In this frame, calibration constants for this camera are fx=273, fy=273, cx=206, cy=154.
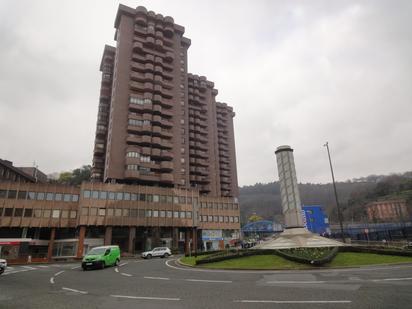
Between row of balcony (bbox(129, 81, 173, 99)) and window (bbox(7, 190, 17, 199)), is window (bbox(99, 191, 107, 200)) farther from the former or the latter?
row of balcony (bbox(129, 81, 173, 99))

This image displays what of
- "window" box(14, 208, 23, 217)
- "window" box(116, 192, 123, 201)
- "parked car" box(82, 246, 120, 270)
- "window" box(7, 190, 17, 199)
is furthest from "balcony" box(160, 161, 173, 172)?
"parked car" box(82, 246, 120, 270)

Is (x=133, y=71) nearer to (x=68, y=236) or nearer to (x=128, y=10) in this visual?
(x=128, y=10)

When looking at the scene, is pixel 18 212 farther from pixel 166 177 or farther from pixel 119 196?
pixel 166 177

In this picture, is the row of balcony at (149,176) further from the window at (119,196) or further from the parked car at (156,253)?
the parked car at (156,253)

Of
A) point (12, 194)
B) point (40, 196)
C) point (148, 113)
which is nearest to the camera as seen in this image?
point (12, 194)

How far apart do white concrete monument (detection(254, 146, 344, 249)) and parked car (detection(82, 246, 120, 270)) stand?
53.1 ft

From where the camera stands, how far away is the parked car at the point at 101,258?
22219 millimetres

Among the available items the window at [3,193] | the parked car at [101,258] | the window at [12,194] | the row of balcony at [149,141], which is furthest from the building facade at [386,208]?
the window at [3,193]

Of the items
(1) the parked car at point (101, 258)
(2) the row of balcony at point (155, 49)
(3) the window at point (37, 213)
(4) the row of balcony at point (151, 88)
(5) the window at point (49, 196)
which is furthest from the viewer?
(2) the row of balcony at point (155, 49)

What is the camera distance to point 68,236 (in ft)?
178

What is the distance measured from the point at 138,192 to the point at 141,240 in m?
11.3

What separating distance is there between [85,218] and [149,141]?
2380 cm

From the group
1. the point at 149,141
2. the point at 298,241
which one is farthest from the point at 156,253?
the point at 149,141

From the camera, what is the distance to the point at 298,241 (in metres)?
30.6
